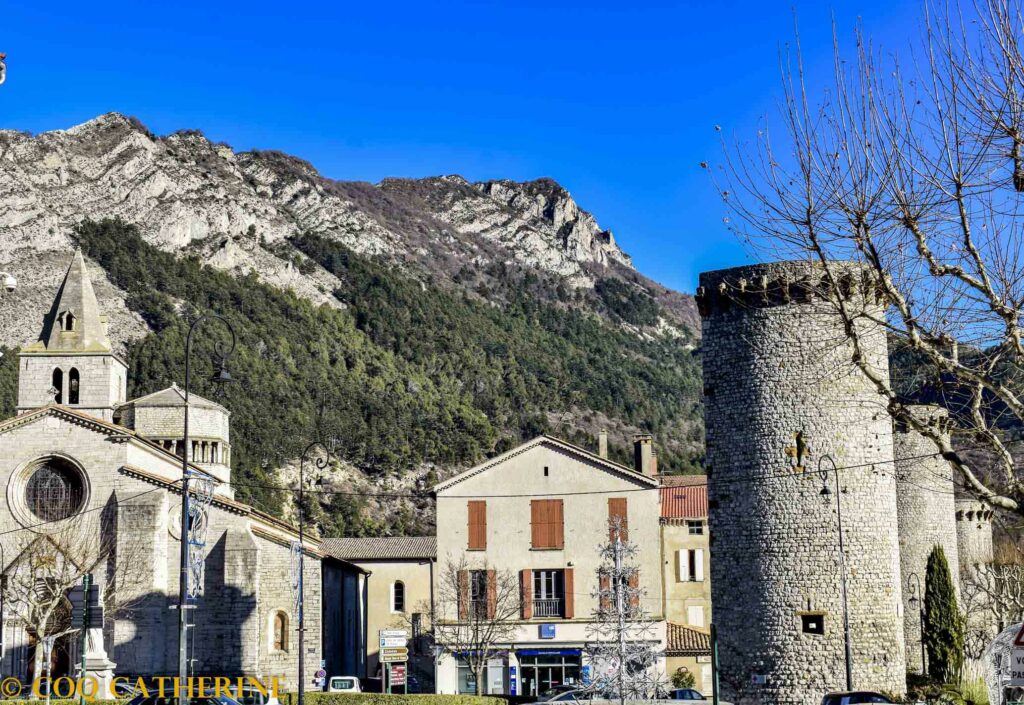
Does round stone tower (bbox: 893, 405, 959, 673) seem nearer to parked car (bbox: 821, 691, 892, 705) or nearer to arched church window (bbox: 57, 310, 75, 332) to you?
parked car (bbox: 821, 691, 892, 705)

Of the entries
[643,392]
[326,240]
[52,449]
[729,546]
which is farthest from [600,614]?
[326,240]

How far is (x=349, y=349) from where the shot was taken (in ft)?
508

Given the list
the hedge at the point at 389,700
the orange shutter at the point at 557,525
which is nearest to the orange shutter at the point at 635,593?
the orange shutter at the point at 557,525

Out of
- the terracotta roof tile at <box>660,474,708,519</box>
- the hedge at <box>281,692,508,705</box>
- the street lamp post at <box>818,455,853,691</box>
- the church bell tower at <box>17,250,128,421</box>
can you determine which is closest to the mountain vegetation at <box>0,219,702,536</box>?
the church bell tower at <box>17,250,128,421</box>

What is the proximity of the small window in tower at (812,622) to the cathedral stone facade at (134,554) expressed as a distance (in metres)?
23.8

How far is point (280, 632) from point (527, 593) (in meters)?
9.48

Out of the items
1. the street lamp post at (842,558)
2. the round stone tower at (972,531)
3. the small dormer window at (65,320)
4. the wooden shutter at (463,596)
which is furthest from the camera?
the round stone tower at (972,531)

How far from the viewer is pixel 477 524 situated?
162ft

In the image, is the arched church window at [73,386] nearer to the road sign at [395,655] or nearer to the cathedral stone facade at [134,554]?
the cathedral stone facade at [134,554]

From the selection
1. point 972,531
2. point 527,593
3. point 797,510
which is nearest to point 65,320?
point 527,593

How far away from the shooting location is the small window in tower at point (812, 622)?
2980cm

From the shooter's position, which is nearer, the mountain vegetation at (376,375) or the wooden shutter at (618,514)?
the wooden shutter at (618,514)

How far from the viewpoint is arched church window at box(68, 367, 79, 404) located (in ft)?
187

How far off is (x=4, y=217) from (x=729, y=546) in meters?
134
